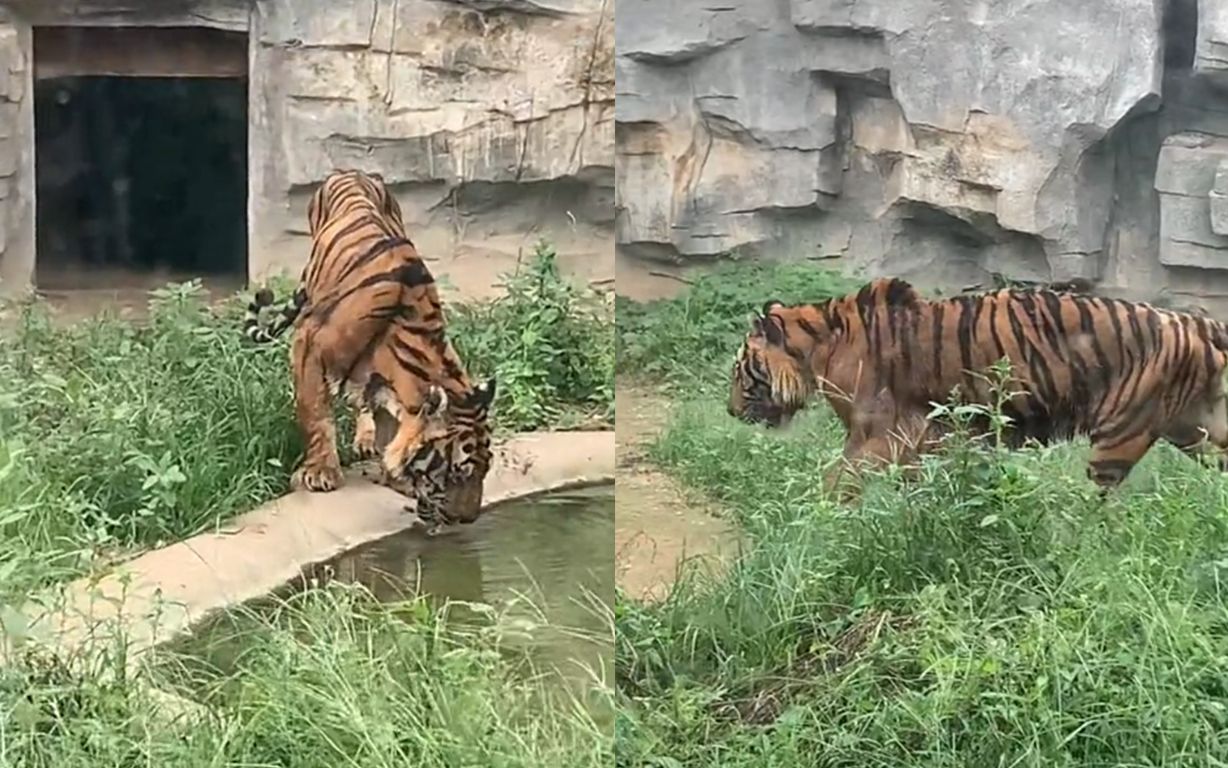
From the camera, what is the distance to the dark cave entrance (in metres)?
2.94

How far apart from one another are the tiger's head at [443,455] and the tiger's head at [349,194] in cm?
38

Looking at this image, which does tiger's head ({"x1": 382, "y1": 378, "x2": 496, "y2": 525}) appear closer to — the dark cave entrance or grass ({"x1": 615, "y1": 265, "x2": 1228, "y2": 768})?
grass ({"x1": 615, "y1": 265, "x2": 1228, "y2": 768})

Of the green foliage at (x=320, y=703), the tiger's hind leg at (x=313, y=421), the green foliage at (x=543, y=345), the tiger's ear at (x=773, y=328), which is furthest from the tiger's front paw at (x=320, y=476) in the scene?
the tiger's ear at (x=773, y=328)

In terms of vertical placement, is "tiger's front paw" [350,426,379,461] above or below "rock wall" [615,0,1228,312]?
below

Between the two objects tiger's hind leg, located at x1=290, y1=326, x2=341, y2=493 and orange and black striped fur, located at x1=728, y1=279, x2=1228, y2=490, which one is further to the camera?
tiger's hind leg, located at x1=290, y1=326, x2=341, y2=493

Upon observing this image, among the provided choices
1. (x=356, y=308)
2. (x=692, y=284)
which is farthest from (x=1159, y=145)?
(x=356, y=308)

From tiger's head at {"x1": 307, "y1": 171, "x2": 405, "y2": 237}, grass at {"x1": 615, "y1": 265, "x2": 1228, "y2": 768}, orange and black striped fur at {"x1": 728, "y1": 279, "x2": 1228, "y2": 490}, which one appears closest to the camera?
grass at {"x1": 615, "y1": 265, "x2": 1228, "y2": 768}

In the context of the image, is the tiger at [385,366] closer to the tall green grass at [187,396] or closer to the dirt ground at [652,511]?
the tall green grass at [187,396]

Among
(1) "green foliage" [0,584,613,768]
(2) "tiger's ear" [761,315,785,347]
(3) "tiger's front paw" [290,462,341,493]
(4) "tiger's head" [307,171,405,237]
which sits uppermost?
(4) "tiger's head" [307,171,405,237]

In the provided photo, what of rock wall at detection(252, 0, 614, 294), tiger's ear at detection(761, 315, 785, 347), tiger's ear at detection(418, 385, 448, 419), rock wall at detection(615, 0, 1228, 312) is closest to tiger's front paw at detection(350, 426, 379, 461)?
tiger's ear at detection(418, 385, 448, 419)

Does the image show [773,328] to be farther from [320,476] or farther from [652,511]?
[320,476]

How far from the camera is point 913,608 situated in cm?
284

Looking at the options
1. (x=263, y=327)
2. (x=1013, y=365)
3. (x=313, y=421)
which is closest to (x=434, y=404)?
(x=313, y=421)

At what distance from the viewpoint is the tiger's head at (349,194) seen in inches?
117
